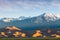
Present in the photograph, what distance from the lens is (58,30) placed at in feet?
65.0

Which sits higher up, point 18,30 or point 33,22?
point 33,22

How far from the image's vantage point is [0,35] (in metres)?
19.2

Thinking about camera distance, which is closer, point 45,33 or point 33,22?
point 45,33

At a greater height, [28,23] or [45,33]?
[28,23]

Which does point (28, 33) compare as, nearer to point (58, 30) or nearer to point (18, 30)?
point (18, 30)

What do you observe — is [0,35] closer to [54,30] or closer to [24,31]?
[24,31]

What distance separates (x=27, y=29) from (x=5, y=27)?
2309 millimetres

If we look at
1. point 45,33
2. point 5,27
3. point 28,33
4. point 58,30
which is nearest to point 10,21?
point 5,27

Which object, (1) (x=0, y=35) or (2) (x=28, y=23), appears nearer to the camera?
(1) (x=0, y=35)

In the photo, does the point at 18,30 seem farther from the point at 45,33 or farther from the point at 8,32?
the point at 45,33

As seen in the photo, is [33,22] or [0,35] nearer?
[0,35]

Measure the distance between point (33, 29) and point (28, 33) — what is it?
33.0 inches

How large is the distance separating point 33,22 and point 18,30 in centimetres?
291

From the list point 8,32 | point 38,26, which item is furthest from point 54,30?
point 8,32
